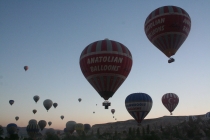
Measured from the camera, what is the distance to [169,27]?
1193 inches

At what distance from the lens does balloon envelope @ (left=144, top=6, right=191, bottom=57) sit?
99.9 ft

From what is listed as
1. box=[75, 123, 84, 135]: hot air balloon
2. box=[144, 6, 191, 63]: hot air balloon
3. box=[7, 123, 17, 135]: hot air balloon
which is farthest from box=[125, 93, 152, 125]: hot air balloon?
box=[7, 123, 17, 135]: hot air balloon

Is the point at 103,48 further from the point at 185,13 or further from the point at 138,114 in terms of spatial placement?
the point at 138,114

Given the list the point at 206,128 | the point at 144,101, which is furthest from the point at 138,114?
the point at 206,128

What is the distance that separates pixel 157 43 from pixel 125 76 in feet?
25.1

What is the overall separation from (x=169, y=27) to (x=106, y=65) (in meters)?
10.5

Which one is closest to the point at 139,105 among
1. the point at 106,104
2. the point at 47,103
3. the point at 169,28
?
the point at 169,28

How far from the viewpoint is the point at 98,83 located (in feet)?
87.9

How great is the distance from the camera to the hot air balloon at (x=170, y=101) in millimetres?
57028

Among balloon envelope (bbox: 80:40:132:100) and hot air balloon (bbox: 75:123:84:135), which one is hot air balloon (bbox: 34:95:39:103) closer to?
hot air balloon (bbox: 75:123:84:135)

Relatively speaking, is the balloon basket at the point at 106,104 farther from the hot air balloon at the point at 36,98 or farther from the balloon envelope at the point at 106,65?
the hot air balloon at the point at 36,98

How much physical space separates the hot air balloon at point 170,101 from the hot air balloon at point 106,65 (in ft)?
110

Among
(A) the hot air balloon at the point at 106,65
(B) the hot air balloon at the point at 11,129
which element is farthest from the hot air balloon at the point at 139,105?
(B) the hot air balloon at the point at 11,129

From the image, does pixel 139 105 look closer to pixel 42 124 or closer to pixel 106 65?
pixel 106 65
